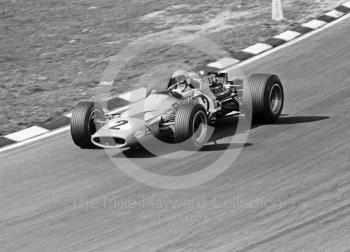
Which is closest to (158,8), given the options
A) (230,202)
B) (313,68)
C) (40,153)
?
(313,68)

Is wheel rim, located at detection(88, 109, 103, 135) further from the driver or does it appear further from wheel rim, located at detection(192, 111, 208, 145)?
wheel rim, located at detection(192, 111, 208, 145)

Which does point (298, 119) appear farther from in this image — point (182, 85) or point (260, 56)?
point (260, 56)

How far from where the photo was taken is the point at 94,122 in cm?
1043

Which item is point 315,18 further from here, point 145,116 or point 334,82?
point 145,116

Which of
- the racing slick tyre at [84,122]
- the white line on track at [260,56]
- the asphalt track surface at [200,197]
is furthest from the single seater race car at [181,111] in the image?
the white line on track at [260,56]

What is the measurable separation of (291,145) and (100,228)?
313cm

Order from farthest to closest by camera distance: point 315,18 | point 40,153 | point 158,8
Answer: point 158,8 < point 315,18 < point 40,153

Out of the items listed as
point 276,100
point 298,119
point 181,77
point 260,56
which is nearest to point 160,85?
point 181,77

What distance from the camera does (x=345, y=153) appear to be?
31.3ft

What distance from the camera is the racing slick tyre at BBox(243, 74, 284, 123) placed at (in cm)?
1072

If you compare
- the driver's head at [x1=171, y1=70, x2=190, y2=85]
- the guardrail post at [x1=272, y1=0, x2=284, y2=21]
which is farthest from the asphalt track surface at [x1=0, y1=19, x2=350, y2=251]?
the guardrail post at [x1=272, y1=0, x2=284, y2=21]

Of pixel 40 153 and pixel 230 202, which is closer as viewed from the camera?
pixel 230 202

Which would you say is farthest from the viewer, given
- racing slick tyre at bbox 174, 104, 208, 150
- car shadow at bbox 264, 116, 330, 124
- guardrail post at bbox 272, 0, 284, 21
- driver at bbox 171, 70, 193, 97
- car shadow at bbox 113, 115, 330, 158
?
guardrail post at bbox 272, 0, 284, 21

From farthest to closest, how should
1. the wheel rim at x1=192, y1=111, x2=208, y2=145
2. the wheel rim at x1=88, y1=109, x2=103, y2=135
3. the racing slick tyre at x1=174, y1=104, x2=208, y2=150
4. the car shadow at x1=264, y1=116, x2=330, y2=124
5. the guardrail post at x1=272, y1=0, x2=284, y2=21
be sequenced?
the guardrail post at x1=272, y1=0, x2=284, y2=21 → the car shadow at x1=264, y1=116, x2=330, y2=124 → the wheel rim at x1=88, y1=109, x2=103, y2=135 → the wheel rim at x1=192, y1=111, x2=208, y2=145 → the racing slick tyre at x1=174, y1=104, x2=208, y2=150
